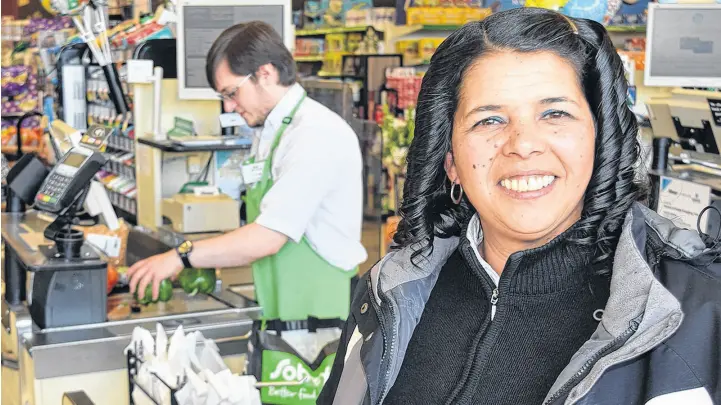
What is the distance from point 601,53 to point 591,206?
24 cm

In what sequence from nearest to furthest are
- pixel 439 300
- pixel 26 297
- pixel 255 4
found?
pixel 439 300
pixel 26 297
pixel 255 4

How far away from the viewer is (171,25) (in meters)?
6.28

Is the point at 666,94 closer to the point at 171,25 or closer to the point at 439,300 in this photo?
the point at 171,25

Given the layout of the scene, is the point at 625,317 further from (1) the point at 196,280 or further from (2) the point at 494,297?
(1) the point at 196,280

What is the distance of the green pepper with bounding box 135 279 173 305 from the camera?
330 cm

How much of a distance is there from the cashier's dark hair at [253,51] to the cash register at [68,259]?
1.72 feet

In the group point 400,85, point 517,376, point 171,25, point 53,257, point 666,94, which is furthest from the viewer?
point 400,85

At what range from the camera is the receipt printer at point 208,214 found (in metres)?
4.37

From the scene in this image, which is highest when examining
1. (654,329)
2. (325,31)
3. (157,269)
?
(325,31)

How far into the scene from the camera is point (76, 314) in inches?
120

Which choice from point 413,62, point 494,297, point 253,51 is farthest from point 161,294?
point 413,62

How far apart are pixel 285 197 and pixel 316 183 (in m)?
0.11

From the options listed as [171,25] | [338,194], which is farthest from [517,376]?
[171,25]

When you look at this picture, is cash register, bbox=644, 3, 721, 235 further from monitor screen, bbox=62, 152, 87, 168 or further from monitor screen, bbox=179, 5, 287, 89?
monitor screen, bbox=62, 152, 87, 168
